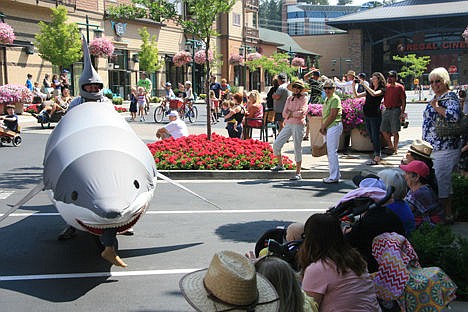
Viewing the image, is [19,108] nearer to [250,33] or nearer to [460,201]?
[460,201]

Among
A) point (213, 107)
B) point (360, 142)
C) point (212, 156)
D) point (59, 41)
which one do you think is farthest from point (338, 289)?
point (59, 41)

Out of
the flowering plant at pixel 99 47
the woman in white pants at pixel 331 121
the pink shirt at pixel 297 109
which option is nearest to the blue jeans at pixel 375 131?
the woman in white pants at pixel 331 121

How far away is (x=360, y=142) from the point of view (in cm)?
1530

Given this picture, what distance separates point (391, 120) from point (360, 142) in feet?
4.65

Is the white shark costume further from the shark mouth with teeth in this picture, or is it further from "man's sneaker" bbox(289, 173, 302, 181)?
"man's sneaker" bbox(289, 173, 302, 181)

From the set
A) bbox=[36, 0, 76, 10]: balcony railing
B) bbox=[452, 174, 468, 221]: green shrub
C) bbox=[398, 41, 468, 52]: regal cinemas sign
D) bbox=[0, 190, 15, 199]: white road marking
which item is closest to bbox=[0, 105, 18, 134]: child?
bbox=[0, 190, 15, 199]: white road marking

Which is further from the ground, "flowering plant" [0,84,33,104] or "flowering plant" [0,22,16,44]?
"flowering plant" [0,22,16,44]

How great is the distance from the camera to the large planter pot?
50.0 feet

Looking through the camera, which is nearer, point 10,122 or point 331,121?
point 331,121

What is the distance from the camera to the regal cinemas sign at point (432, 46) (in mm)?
71750

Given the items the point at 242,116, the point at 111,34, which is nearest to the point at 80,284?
the point at 242,116

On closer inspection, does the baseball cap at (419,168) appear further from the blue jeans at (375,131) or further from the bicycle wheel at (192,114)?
the bicycle wheel at (192,114)

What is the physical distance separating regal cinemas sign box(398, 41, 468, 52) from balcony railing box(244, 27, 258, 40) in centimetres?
1902

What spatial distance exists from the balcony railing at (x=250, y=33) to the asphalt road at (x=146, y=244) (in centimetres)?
5643
